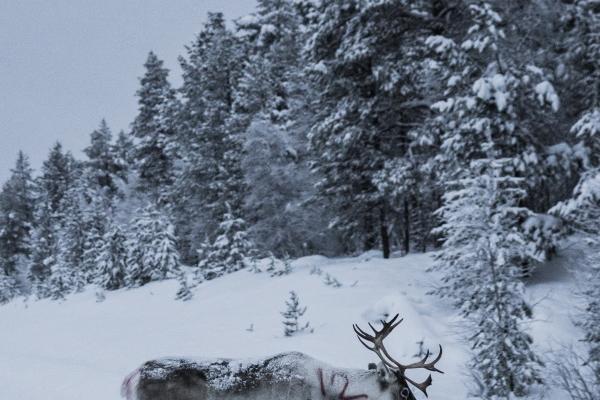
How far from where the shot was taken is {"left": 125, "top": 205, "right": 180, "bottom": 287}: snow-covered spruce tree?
1959cm

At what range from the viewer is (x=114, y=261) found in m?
21.9

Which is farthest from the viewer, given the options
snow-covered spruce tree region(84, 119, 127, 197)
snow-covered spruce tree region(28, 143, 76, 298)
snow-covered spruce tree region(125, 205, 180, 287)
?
snow-covered spruce tree region(84, 119, 127, 197)

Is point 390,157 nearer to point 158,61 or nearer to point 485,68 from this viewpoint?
point 485,68

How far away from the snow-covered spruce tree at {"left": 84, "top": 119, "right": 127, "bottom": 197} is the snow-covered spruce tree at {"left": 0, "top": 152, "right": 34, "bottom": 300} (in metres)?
9.16

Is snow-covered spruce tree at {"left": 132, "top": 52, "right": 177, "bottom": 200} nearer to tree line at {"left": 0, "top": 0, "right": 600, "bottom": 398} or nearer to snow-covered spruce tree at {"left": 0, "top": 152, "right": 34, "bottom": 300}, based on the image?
tree line at {"left": 0, "top": 0, "right": 600, "bottom": 398}

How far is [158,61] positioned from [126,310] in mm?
24896

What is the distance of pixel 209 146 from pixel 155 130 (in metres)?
9.32

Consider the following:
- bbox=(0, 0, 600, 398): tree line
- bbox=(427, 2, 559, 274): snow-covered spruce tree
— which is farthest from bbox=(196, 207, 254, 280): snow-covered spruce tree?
bbox=(427, 2, 559, 274): snow-covered spruce tree

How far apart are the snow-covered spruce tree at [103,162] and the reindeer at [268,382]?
38.7 m

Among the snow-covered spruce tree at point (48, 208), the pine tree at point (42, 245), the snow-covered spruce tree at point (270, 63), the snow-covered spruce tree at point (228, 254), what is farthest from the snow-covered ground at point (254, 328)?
the pine tree at point (42, 245)

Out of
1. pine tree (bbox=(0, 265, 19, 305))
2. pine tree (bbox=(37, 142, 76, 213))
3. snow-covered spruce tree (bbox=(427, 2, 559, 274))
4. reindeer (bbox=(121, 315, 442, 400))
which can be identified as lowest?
pine tree (bbox=(0, 265, 19, 305))

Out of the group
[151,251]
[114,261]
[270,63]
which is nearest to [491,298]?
[151,251]

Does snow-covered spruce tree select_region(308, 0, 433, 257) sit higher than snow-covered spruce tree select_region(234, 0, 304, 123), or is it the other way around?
snow-covered spruce tree select_region(234, 0, 304, 123)

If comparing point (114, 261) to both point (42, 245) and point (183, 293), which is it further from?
point (42, 245)
